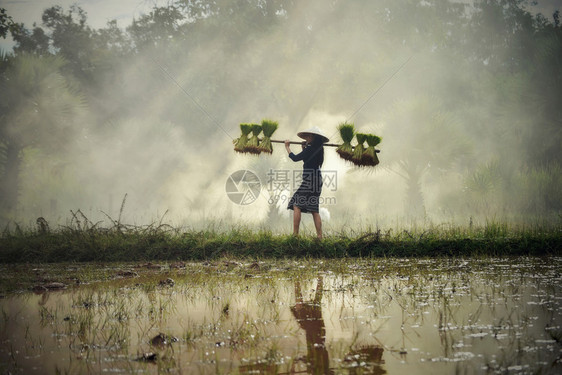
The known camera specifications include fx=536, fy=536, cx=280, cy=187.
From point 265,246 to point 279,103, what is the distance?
22.4 meters

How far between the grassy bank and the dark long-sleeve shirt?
4.80 ft

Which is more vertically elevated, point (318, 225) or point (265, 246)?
point (318, 225)

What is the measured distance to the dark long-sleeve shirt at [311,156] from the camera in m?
9.62

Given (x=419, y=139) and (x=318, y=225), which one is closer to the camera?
(x=318, y=225)

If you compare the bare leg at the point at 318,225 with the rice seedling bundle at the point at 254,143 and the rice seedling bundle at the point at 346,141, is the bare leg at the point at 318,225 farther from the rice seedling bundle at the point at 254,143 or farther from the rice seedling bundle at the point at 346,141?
the rice seedling bundle at the point at 254,143

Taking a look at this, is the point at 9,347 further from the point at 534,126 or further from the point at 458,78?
the point at 458,78

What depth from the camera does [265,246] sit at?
8.95 meters

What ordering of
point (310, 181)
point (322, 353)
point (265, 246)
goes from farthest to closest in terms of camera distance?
point (310, 181) < point (265, 246) < point (322, 353)

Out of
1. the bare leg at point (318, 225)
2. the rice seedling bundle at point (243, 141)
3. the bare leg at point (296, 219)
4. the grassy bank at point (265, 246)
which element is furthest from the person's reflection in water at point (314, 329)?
the rice seedling bundle at point (243, 141)

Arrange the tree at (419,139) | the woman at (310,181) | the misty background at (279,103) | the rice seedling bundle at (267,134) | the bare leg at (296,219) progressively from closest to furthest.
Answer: the bare leg at (296,219) < the woman at (310,181) < the rice seedling bundle at (267,134) < the tree at (419,139) < the misty background at (279,103)

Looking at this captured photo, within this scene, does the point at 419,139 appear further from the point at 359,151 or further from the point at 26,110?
the point at 26,110

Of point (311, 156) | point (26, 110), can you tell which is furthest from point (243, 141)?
point (26, 110)

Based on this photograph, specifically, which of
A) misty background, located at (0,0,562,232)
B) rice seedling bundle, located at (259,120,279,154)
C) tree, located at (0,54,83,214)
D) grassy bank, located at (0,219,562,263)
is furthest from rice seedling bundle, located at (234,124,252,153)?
tree, located at (0,54,83,214)

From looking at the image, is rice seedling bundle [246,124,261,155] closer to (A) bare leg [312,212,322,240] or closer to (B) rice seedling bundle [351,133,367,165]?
(A) bare leg [312,212,322,240]
